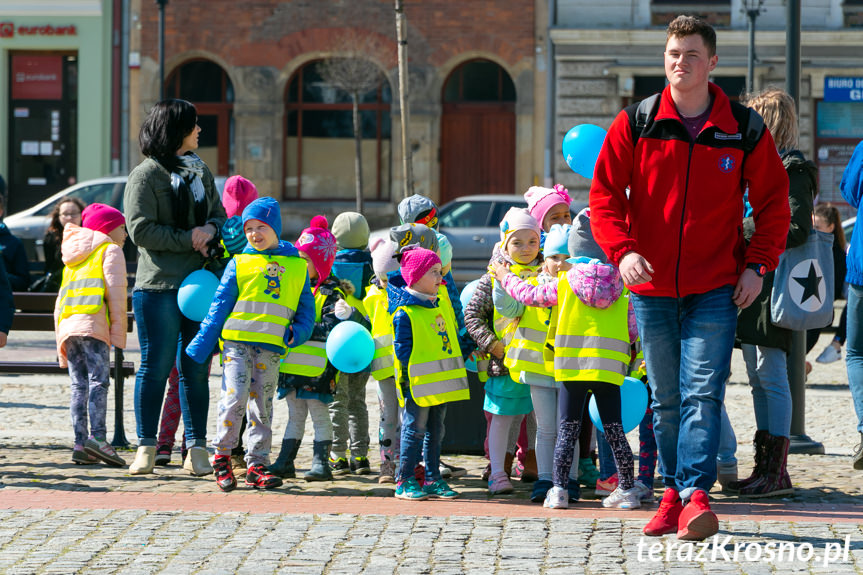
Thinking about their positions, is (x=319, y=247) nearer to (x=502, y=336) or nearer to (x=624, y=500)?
(x=502, y=336)

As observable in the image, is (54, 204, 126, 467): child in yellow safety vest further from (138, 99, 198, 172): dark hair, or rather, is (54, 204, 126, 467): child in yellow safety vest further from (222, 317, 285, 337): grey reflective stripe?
(222, 317, 285, 337): grey reflective stripe

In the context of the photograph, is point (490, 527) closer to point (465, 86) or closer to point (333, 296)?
point (333, 296)

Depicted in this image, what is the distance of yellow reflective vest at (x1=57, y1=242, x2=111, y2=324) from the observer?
775 cm

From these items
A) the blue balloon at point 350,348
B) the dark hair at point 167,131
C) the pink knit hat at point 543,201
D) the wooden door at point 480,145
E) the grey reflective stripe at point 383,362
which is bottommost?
the grey reflective stripe at point 383,362

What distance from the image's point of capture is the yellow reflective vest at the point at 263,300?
22.7ft

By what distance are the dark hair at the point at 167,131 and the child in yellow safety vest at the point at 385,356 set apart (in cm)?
124

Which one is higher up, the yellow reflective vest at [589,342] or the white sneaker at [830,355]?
the yellow reflective vest at [589,342]

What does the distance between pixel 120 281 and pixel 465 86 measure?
70.4ft

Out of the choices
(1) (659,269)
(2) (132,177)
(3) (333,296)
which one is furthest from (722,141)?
(2) (132,177)

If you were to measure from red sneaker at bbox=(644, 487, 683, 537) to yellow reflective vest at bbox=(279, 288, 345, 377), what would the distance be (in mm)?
2324

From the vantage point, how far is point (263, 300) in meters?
6.91

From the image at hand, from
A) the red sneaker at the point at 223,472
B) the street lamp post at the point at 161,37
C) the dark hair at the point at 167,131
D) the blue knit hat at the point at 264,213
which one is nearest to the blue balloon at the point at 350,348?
the blue knit hat at the point at 264,213

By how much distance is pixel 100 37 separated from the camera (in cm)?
2875

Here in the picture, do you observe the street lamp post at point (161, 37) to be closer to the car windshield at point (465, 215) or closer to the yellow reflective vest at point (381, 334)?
the car windshield at point (465, 215)
